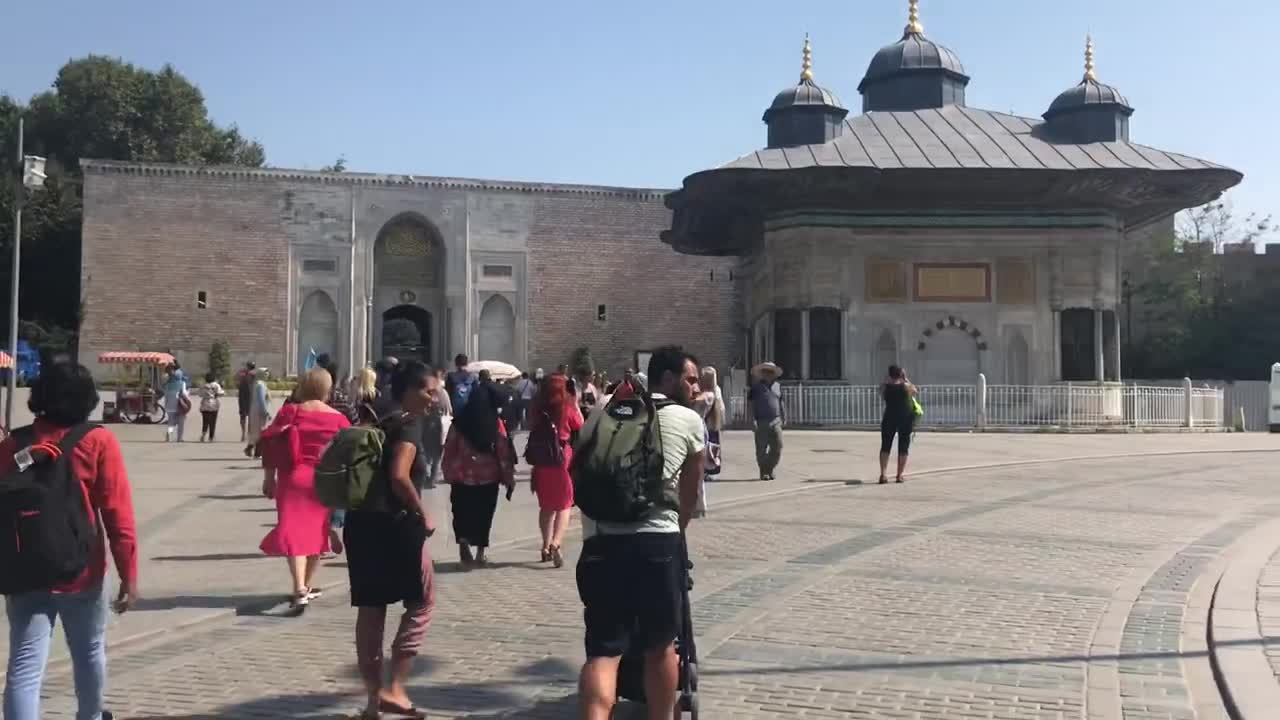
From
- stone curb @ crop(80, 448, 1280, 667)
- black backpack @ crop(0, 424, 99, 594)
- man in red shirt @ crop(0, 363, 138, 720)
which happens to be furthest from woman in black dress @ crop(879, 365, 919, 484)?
black backpack @ crop(0, 424, 99, 594)

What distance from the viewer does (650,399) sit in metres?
4.49

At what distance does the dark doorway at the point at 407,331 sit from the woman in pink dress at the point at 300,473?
139 feet

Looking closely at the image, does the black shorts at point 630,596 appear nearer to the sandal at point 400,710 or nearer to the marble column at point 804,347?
the sandal at point 400,710

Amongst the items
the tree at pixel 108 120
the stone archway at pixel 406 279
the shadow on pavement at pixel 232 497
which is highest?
the tree at pixel 108 120

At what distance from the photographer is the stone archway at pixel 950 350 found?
30.1 metres

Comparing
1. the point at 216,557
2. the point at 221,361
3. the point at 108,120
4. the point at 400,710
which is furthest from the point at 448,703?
the point at 108,120

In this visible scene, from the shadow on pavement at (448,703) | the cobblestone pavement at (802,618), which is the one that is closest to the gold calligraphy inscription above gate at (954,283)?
the cobblestone pavement at (802,618)

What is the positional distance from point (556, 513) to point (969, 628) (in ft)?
11.6

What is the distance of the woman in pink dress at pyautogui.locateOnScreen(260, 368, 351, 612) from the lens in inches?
285

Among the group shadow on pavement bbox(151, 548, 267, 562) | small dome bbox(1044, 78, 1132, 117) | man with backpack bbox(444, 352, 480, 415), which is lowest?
shadow on pavement bbox(151, 548, 267, 562)

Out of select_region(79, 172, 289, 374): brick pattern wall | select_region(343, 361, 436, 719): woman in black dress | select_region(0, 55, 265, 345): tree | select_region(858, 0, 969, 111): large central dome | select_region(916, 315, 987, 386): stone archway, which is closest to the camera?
select_region(343, 361, 436, 719): woman in black dress

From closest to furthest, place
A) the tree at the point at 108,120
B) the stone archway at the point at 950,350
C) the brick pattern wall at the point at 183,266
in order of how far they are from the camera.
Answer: the stone archway at the point at 950,350
the brick pattern wall at the point at 183,266
the tree at the point at 108,120

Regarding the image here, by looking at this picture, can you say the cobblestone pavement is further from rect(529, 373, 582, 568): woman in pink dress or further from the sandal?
rect(529, 373, 582, 568): woman in pink dress

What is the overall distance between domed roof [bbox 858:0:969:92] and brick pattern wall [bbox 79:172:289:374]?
25043 millimetres
